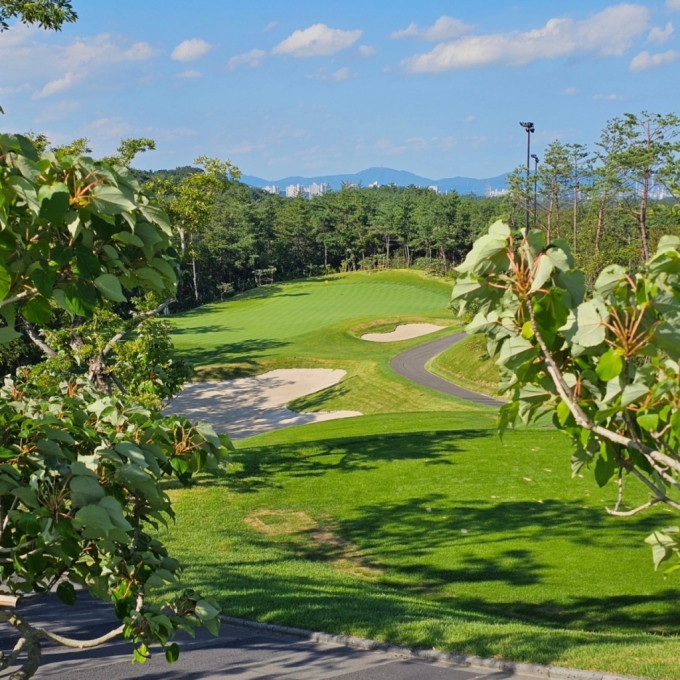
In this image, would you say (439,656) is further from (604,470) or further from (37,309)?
(37,309)

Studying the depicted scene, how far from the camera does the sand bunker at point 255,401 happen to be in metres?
31.0

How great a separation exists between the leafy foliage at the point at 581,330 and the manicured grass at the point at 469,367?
31.4 meters

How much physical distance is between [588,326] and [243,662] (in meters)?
6.84

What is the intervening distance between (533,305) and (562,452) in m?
16.6

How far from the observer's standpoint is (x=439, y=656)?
8.02 metres

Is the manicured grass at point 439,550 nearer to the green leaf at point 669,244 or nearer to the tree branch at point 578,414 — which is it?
the tree branch at point 578,414

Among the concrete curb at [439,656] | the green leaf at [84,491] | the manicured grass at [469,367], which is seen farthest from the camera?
the manicured grass at [469,367]

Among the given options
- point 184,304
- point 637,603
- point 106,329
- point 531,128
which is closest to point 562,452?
point 637,603

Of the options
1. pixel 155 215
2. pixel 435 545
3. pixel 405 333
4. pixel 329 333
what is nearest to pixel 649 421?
pixel 155 215

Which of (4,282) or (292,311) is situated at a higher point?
(4,282)

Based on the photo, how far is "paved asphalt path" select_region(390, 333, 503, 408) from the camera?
33.0m

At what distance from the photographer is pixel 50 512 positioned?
299 cm

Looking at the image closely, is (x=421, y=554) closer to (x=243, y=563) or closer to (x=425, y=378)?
(x=243, y=563)

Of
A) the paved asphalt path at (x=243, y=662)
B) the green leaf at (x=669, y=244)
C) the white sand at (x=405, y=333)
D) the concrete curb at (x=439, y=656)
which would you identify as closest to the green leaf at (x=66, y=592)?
the green leaf at (x=669, y=244)
